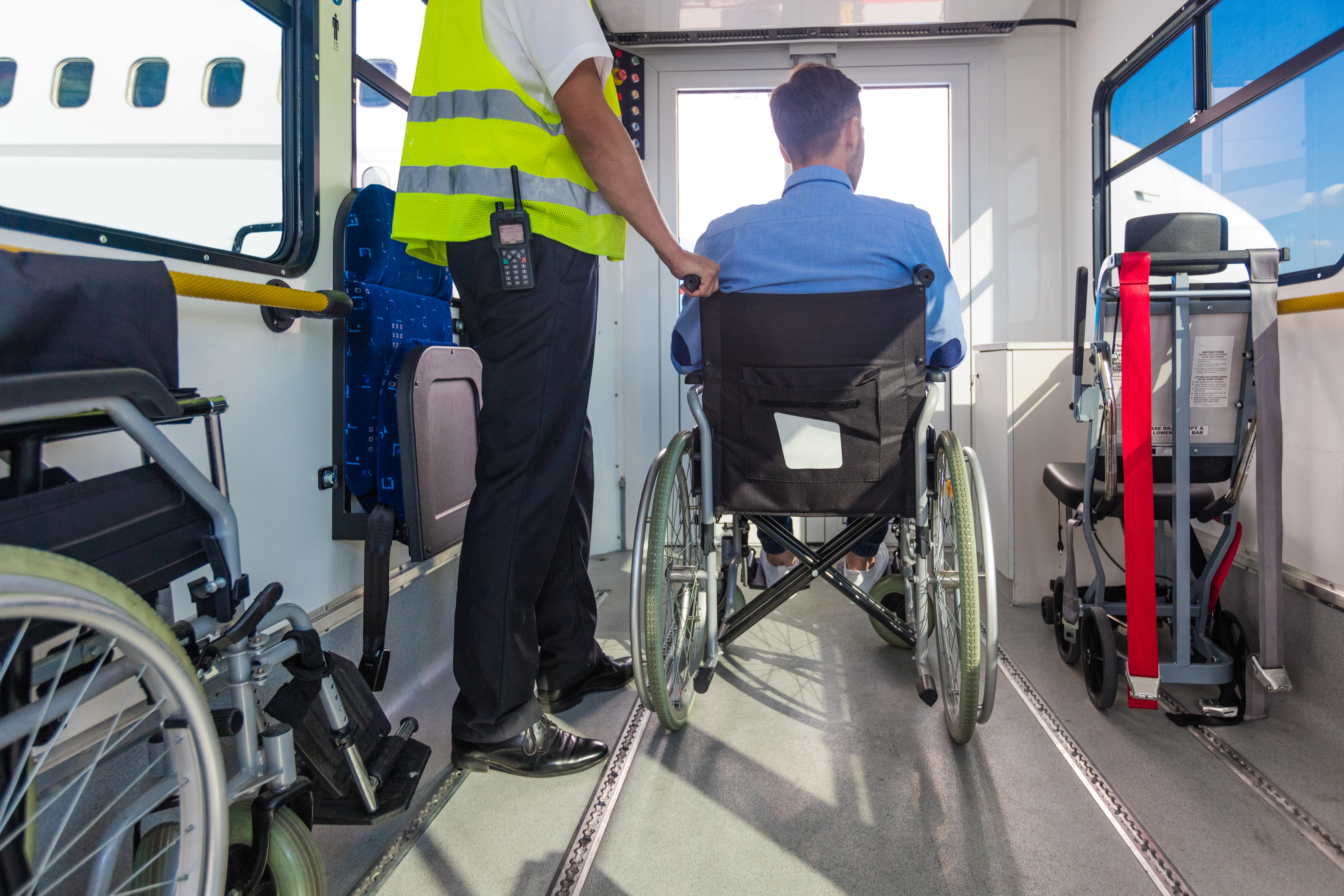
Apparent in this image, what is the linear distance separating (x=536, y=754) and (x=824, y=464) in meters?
0.85

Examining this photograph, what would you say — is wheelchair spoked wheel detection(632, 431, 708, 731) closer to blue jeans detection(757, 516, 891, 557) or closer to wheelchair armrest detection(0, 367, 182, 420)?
blue jeans detection(757, 516, 891, 557)

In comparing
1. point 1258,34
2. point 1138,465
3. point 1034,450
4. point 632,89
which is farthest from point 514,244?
point 632,89

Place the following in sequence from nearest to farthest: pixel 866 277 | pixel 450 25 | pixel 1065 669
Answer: pixel 450 25 < pixel 866 277 < pixel 1065 669

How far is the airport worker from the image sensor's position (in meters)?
1.38

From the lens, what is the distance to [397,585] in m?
1.99

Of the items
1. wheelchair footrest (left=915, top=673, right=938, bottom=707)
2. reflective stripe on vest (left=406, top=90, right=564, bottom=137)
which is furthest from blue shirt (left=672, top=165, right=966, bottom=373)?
wheelchair footrest (left=915, top=673, right=938, bottom=707)

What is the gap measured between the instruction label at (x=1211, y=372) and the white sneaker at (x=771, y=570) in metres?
1.35

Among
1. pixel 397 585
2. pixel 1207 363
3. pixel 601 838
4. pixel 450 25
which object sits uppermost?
pixel 450 25

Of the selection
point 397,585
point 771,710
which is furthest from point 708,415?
point 397,585

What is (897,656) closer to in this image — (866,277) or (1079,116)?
(866,277)

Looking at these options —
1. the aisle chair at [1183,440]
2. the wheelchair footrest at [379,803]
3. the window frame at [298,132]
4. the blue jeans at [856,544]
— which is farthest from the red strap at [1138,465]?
the window frame at [298,132]

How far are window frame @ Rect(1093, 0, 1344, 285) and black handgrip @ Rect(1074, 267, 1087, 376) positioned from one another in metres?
0.42

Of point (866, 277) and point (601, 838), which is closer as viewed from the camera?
point (601, 838)

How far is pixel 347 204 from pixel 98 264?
978 millimetres
